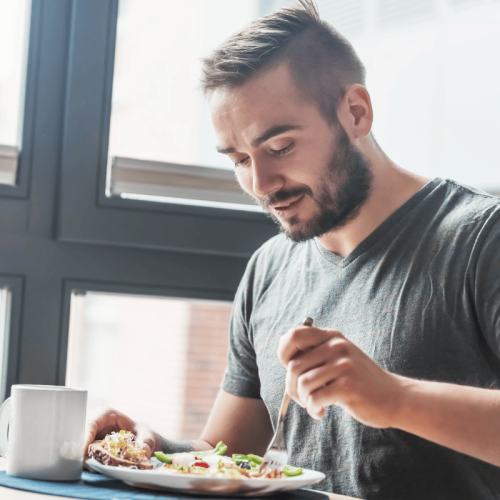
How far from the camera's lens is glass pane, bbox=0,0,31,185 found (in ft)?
4.87

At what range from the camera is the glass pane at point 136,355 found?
154 centimetres

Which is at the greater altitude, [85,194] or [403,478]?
[85,194]

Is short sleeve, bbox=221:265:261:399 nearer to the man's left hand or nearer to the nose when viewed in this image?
the nose

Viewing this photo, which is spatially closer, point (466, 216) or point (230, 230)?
point (466, 216)

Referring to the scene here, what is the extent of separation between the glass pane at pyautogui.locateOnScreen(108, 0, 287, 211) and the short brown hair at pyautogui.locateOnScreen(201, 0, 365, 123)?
37 cm

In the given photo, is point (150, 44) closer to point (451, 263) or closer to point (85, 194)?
point (85, 194)

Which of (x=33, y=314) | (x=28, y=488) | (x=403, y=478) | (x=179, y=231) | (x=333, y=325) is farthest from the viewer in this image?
(x=179, y=231)

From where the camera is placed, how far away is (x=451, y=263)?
1.09 metres

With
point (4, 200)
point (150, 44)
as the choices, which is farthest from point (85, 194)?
point (150, 44)

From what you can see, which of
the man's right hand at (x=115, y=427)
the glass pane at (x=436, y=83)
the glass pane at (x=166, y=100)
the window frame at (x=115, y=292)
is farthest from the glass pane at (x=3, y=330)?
the glass pane at (x=436, y=83)

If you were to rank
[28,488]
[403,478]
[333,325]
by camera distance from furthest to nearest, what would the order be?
[333,325] < [403,478] < [28,488]

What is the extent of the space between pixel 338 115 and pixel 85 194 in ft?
2.00

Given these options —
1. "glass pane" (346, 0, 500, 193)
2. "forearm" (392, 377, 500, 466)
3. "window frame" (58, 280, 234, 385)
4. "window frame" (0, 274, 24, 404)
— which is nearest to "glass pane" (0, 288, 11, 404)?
"window frame" (0, 274, 24, 404)

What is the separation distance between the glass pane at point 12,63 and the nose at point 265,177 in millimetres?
631
